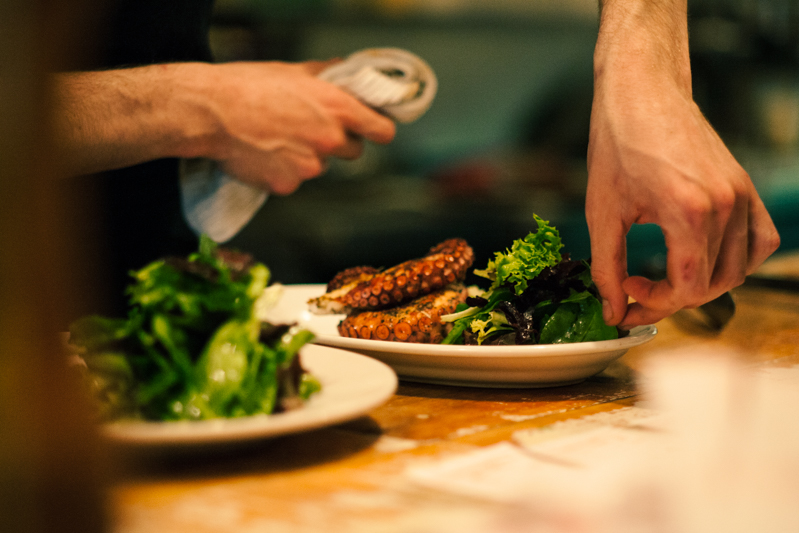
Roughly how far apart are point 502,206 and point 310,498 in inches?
159

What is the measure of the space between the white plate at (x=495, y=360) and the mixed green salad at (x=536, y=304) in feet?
0.20

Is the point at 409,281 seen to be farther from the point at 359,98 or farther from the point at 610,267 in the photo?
the point at 359,98

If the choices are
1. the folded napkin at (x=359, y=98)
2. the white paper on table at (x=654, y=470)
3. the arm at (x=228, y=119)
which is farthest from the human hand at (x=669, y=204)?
the arm at (x=228, y=119)

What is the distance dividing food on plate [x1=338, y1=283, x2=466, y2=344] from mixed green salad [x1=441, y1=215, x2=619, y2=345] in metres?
0.03

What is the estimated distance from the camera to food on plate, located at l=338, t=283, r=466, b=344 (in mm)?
1102

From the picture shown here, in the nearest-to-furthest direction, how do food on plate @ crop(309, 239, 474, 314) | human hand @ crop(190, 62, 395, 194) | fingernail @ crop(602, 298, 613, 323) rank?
fingernail @ crop(602, 298, 613, 323) → food on plate @ crop(309, 239, 474, 314) → human hand @ crop(190, 62, 395, 194)

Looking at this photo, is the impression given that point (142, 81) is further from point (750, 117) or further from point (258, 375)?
point (750, 117)

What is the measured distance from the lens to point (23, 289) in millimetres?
292

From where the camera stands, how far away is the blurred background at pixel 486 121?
391cm

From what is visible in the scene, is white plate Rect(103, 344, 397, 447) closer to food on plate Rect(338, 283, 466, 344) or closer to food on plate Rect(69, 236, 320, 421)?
food on plate Rect(69, 236, 320, 421)

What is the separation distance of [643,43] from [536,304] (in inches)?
18.5

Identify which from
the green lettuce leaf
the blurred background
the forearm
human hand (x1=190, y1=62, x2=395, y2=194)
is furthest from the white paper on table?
the blurred background

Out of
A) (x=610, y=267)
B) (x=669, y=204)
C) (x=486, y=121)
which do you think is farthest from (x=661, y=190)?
(x=486, y=121)

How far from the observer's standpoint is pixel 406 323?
111cm
